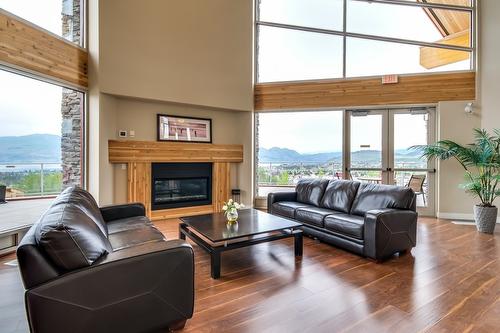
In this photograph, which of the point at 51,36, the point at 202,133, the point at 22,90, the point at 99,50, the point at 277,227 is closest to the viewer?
the point at 277,227

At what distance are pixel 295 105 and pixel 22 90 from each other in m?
4.95

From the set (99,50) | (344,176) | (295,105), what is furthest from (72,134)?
(344,176)

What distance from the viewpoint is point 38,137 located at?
4.13 metres

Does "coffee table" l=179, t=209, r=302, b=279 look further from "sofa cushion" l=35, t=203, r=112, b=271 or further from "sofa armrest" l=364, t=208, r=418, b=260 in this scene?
"sofa cushion" l=35, t=203, r=112, b=271

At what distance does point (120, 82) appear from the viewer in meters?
4.85

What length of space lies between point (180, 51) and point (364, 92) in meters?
3.99

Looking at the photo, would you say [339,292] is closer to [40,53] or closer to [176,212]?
[176,212]

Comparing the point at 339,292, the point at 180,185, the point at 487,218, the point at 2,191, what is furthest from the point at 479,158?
the point at 2,191

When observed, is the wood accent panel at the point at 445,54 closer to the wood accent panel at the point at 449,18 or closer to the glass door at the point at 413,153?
the wood accent panel at the point at 449,18

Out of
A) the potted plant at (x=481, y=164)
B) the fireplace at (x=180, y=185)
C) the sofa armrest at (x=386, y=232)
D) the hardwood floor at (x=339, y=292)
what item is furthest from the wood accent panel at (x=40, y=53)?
the potted plant at (x=481, y=164)

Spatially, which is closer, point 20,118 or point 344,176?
point 20,118

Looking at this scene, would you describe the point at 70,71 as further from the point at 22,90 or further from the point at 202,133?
the point at 202,133

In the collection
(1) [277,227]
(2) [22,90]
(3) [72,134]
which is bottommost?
(1) [277,227]

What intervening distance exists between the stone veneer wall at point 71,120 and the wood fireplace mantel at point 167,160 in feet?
1.71
